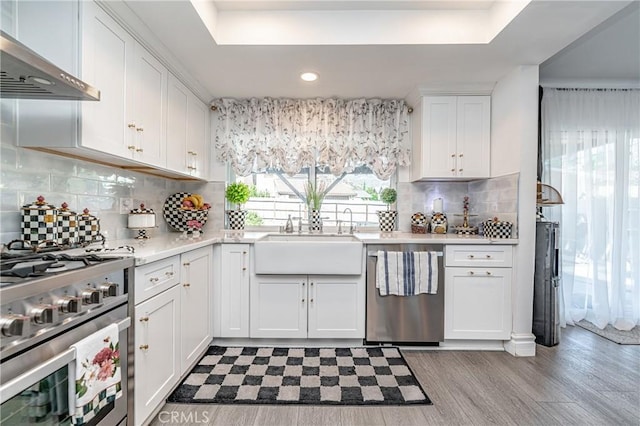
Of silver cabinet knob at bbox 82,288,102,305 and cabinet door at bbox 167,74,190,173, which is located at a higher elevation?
cabinet door at bbox 167,74,190,173

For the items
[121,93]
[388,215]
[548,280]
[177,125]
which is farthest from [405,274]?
[121,93]

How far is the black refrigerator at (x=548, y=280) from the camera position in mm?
2648

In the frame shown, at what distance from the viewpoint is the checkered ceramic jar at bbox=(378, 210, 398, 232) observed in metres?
3.30

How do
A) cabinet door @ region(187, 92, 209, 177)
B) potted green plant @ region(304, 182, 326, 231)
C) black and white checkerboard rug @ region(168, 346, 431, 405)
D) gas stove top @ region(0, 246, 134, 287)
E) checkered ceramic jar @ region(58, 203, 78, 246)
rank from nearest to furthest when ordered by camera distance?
gas stove top @ region(0, 246, 134, 287) < checkered ceramic jar @ region(58, 203, 78, 246) < black and white checkerboard rug @ region(168, 346, 431, 405) < cabinet door @ region(187, 92, 209, 177) < potted green plant @ region(304, 182, 326, 231)

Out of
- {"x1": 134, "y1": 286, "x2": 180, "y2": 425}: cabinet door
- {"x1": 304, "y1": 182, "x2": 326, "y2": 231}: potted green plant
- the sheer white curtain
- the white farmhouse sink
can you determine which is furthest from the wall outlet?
the sheer white curtain

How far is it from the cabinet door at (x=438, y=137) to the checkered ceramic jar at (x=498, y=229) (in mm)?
565

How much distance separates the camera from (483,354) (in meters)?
2.53

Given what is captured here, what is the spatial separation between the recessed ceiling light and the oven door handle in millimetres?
2330

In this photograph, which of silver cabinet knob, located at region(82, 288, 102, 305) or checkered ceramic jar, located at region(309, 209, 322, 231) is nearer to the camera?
silver cabinet knob, located at region(82, 288, 102, 305)

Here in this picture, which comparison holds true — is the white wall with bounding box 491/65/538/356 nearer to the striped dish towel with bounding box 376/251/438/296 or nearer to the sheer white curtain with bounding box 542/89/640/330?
the striped dish towel with bounding box 376/251/438/296

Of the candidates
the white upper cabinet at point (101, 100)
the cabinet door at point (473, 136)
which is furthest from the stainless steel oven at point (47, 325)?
the cabinet door at point (473, 136)

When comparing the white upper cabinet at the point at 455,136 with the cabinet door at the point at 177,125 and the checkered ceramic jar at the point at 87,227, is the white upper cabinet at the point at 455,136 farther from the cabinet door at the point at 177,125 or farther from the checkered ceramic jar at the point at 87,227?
the checkered ceramic jar at the point at 87,227

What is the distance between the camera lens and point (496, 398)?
1.93 m

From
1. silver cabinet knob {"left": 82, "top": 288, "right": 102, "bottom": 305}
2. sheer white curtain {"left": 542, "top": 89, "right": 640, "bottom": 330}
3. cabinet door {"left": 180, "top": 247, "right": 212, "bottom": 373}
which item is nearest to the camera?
silver cabinet knob {"left": 82, "top": 288, "right": 102, "bottom": 305}
